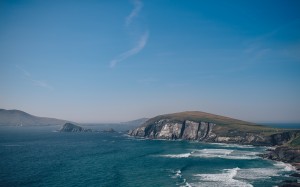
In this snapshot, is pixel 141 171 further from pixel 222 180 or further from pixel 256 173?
pixel 256 173

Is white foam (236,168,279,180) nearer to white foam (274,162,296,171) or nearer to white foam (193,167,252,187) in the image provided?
white foam (193,167,252,187)

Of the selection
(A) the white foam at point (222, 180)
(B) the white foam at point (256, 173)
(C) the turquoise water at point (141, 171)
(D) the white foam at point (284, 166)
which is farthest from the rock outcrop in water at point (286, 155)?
(A) the white foam at point (222, 180)

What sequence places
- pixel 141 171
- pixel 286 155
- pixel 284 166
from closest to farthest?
pixel 141 171
pixel 284 166
pixel 286 155

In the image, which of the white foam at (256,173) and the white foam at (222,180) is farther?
the white foam at (256,173)

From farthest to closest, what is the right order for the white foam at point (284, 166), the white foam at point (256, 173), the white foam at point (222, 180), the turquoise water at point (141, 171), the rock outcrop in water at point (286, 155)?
the rock outcrop in water at point (286, 155) < the white foam at point (284, 166) < the white foam at point (256, 173) < the turquoise water at point (141, 171) < the white foam at point (222, 180)

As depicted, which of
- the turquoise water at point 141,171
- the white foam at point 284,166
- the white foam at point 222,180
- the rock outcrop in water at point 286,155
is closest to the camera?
the white foam at point 222,180

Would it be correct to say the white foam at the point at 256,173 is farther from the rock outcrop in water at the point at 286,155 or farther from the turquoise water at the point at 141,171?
the rock outcrop in water at the point at 286,155

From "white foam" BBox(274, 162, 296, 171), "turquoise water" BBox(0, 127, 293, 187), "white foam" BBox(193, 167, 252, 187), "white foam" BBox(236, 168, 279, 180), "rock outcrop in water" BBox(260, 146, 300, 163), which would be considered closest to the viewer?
"white foam" BBox(193, 167, 252, 187)

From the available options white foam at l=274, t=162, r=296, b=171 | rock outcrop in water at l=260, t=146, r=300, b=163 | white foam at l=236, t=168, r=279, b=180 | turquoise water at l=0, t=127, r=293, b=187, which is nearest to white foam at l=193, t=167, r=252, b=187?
turquoise water at l=0, t=127, r=293, b=187

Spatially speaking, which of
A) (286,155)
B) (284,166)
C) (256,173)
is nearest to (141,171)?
(256,173)
